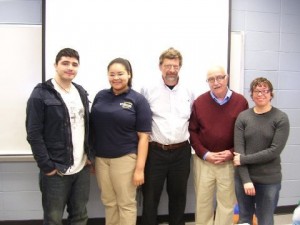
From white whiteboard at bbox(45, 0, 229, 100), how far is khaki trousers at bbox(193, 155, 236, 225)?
77cm

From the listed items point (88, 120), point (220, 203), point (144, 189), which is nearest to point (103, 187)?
point (144, 189)

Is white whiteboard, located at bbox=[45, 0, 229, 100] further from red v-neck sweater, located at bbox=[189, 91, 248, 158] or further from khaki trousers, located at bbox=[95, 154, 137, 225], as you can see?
khaki trousers, located at bbox=[95, 154, 137, 225]

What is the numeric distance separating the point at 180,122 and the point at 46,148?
96 cm

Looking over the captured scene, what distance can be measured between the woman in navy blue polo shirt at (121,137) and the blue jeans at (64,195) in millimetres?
182

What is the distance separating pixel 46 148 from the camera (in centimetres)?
169

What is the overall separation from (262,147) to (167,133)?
→ 663 millimetres

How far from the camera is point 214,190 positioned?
7.12 ft

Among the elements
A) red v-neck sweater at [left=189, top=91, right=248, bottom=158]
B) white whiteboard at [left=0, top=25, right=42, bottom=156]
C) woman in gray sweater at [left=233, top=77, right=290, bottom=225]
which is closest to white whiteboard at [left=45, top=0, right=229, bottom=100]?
white whiteboard at [left=0, top=25, right=42, bottom=156]

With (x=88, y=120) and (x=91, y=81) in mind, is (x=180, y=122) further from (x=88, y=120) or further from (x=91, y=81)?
(x=91, y=81)

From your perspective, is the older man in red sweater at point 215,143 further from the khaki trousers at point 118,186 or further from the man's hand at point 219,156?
the khaki trousers at point 118,186

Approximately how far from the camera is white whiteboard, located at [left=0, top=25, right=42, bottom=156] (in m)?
2.34

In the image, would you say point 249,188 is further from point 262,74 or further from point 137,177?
point 262,74

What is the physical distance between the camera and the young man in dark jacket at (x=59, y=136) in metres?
1.65

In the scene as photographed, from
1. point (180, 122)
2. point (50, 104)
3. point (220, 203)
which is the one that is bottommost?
point (220, 203)
